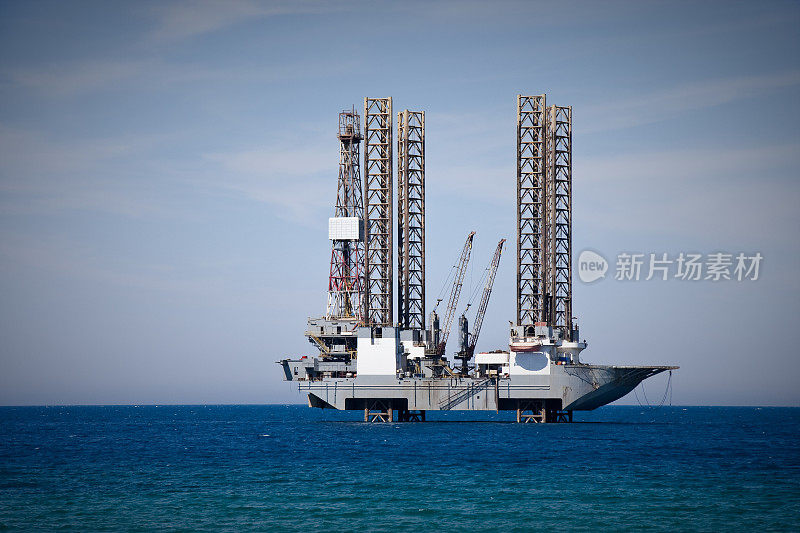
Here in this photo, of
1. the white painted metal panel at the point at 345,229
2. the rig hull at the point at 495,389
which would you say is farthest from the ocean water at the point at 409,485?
the white painted metal panel at the point at 345,229

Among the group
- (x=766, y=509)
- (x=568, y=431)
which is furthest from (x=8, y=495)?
(x=568, y=431)

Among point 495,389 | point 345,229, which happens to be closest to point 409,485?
point 495,389

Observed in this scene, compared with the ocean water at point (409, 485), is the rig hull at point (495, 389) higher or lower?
higher

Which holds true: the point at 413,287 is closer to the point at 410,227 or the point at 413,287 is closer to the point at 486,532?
the point at 410,227

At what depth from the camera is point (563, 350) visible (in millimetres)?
120688

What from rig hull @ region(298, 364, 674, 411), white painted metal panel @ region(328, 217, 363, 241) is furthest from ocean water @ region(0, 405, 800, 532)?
white painted metal panel @ region(328, 217, 363, 241)

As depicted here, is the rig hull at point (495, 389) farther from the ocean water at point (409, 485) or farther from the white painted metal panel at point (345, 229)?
the white painted metal panel at point (345, 229)

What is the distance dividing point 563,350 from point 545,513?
7010 centimetres

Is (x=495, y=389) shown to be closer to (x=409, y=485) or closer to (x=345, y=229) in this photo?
(x=345, y=229)

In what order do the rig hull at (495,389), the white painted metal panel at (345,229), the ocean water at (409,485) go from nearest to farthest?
the ocean water at (409,485)
the rig hull at (495,389)
the white painted metal panel at (345,229)

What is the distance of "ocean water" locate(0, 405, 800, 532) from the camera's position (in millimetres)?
50094

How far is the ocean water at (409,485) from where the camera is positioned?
164 feet

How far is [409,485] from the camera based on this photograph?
63.5 m

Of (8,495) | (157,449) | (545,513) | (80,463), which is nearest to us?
(545,513)
